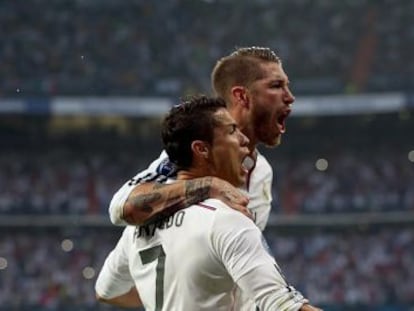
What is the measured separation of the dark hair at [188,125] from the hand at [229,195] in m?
0.14

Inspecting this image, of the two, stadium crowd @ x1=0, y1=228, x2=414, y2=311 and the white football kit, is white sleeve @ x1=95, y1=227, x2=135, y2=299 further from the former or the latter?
stadium crowd @ x1=0, y1=228, x2=414, y2=311

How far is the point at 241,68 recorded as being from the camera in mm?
Answer: 4000

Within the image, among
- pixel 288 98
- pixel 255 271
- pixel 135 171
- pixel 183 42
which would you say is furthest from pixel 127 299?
pixel 183 42

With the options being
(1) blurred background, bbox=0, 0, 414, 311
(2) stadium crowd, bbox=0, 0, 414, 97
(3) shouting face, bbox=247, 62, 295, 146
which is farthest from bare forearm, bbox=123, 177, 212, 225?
(2) stadium crowd, bbox=0, 0, 414, 97

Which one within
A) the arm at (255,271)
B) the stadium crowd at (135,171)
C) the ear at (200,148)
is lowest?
the stadium crowd at (135,171)

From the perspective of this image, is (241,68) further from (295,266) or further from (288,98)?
(295,266)

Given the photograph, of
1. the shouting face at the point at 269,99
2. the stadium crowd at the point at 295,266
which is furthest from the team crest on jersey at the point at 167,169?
the stadium crowd at the point at 295,266

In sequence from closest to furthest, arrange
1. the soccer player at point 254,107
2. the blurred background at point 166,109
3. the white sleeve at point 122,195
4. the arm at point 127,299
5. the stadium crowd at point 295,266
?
the white sleeve at point 122,195 → the soccer player at point 254,107 → the arm at point 127,299 → the stadium crowd at point 295,266 → the blurred background at point 166,109

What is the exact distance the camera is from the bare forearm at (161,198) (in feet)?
9.80

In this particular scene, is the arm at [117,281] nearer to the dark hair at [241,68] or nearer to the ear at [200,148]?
the ear at [200,148]

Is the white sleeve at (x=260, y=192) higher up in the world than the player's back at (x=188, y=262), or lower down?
lower down

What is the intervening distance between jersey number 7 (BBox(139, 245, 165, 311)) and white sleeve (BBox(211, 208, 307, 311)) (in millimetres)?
270

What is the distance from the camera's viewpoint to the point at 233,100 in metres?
4.04

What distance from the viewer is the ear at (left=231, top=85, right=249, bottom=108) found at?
399cm
